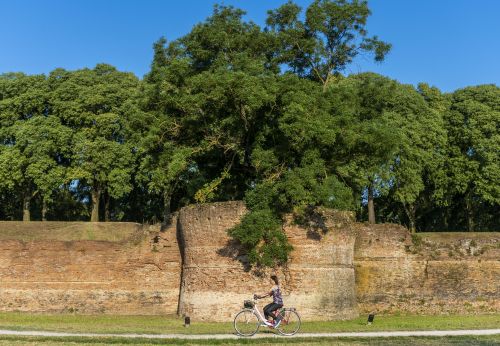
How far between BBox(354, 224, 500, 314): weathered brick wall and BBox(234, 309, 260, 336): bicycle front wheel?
31.8ft

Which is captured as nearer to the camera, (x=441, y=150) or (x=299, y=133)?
(x=299, y=133)

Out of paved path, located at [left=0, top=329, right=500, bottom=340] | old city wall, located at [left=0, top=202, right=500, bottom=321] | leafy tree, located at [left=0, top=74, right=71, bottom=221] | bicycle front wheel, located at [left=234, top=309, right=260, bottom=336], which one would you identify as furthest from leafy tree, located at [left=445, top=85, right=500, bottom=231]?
bicycle front wheel, located at [left=234, top=309, right=260, bottom=336]

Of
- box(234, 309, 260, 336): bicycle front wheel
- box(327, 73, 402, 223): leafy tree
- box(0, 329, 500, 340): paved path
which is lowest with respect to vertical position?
box(0, 329, 500, 340): paved path

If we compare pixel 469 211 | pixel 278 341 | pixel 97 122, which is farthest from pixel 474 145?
pixel 278 341

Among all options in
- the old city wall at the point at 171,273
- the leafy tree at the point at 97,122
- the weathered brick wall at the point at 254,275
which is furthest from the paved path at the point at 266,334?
the leafy tree at the point at 97,122

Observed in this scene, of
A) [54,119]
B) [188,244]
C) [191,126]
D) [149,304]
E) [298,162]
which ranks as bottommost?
[149,304]

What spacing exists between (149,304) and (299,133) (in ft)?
33.6

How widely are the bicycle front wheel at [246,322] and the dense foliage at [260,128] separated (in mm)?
4567

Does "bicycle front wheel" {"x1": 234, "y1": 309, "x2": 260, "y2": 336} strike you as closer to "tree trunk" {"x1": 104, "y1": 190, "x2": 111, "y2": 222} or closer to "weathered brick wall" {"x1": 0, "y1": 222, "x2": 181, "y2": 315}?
"weathered brick wall" {"x1": 0, "y1": 222, "x2": 181, "y2": 315}

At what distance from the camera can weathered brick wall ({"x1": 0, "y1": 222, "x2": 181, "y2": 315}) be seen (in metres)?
26.9

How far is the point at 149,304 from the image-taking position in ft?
88.4

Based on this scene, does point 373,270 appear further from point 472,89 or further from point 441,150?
point 472,89

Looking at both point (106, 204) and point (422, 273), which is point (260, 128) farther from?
point (106, 204)

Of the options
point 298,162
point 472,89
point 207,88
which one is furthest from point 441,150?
point 207,88
